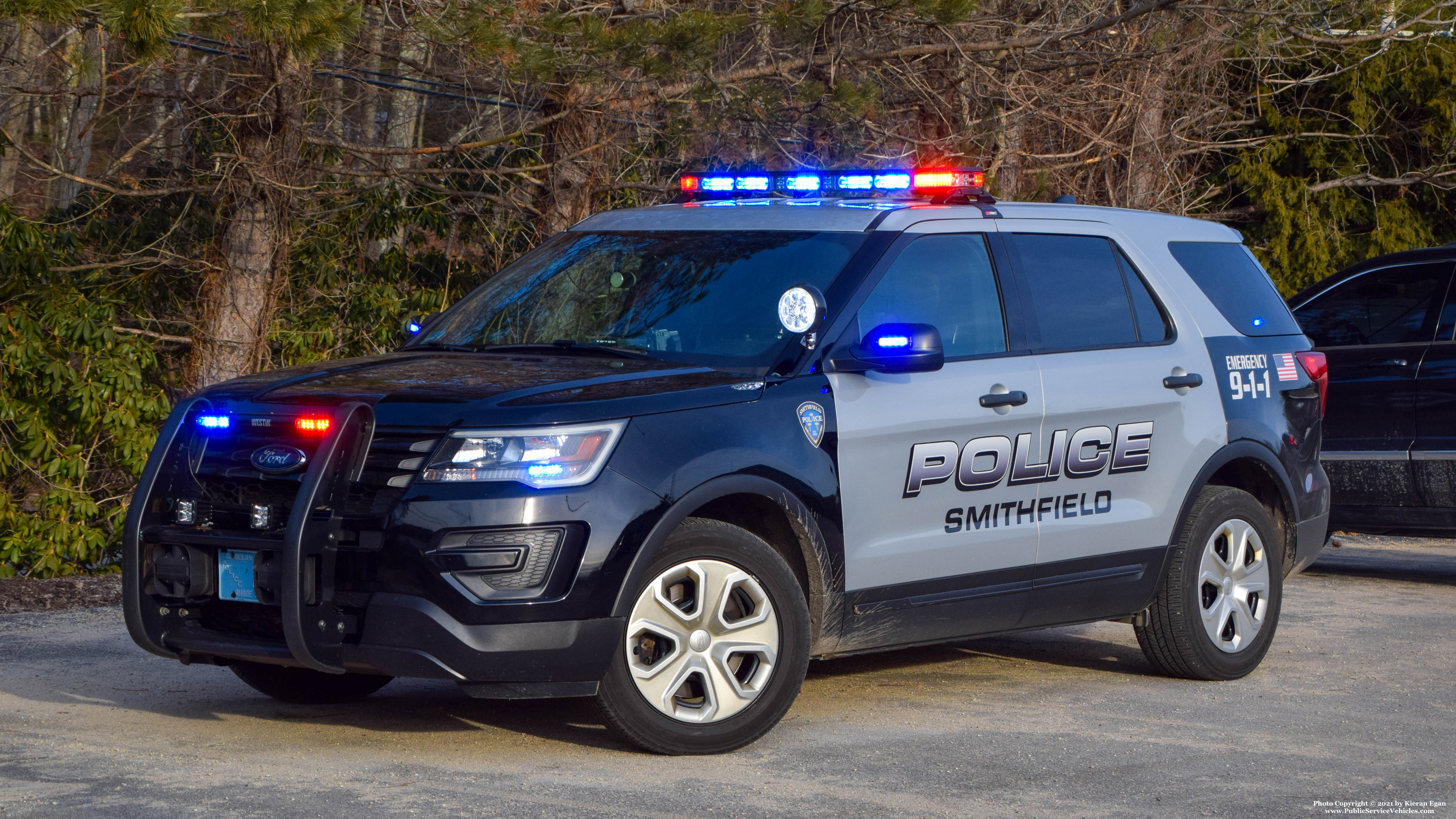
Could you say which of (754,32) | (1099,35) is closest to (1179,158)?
(1099,35)

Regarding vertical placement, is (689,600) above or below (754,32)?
below

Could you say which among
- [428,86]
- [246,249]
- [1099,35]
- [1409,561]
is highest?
[1099,35]

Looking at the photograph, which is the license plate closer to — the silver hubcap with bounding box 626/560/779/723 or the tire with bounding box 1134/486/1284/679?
the silver hubcap with bounding box 626/560/779/723

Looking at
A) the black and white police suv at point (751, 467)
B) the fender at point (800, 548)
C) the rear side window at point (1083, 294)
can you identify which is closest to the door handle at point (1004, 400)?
the black and white police suv at point (751, 467)

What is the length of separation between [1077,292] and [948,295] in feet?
2.42

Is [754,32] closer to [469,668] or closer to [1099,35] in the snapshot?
[1099,35]

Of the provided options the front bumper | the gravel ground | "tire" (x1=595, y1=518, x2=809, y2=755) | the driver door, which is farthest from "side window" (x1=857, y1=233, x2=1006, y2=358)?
the front bumper

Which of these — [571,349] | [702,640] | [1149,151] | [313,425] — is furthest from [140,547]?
[1149,151]

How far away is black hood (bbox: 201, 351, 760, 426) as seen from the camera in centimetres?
496

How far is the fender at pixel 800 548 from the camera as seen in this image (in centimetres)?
505

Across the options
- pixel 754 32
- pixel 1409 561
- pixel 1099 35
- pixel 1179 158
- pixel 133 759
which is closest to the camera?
pixel 133 759

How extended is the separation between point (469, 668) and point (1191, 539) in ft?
10.7

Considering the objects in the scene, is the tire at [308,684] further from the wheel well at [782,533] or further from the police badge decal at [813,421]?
the police badge decal at [813,421]

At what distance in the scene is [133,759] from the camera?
17.0 ft
